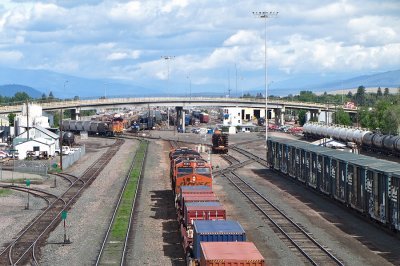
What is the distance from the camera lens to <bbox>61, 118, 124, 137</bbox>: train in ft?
475

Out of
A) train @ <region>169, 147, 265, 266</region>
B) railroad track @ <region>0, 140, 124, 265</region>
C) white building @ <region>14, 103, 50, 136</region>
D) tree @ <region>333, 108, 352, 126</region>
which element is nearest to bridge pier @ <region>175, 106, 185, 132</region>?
tree @ <region>333, 108, 352, 126</region>

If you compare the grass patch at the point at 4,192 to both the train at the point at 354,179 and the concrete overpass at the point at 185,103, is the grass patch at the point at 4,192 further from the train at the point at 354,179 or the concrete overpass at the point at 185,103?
the concrete overpass at the point at 185,103

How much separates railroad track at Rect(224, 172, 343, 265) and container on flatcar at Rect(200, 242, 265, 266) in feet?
25.8

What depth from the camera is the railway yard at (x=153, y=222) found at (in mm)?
31922

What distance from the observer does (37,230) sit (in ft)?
130

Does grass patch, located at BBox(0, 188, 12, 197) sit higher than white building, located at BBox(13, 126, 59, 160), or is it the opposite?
white building, located at BBox(13, 126, 59, 160)

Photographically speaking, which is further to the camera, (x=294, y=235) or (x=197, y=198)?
(x=294, y=235)

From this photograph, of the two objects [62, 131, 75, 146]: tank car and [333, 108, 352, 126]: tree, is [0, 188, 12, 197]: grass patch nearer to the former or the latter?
[62, 131, 75, 146]: tank car

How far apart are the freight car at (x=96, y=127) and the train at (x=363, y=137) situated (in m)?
43.9

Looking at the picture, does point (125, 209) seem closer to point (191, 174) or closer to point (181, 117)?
point (191, 174)

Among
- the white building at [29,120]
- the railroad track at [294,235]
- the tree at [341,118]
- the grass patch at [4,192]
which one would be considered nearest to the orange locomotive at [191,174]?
the railroad track at [294,235]

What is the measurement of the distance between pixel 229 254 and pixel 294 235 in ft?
50.7

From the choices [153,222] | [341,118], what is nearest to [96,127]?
[341,118]

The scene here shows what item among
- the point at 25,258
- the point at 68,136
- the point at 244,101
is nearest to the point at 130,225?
the point at 25,258
